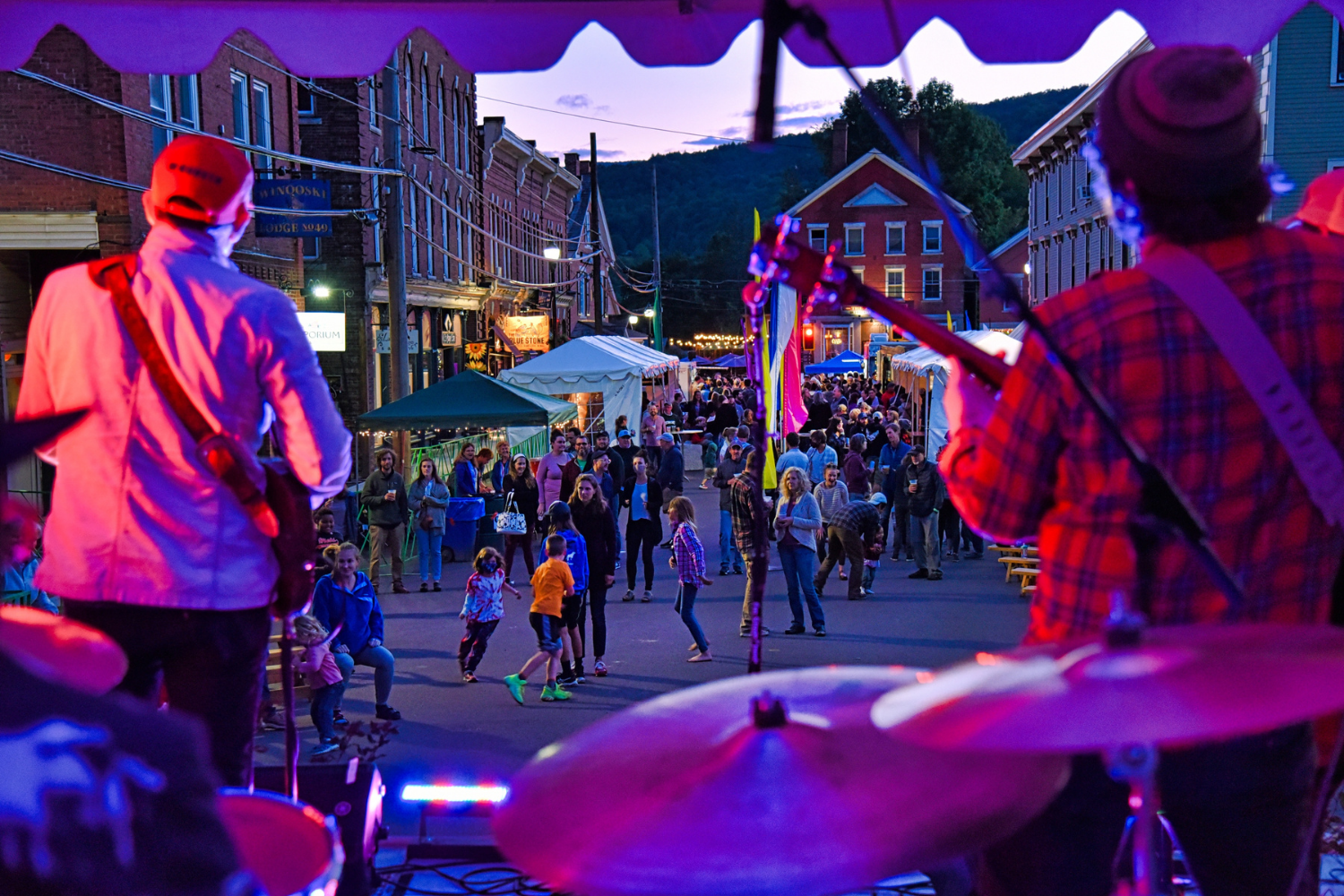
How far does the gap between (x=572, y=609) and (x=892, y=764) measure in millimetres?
9603

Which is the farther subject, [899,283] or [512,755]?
[899,283]

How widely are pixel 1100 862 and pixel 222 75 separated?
76.1 ft

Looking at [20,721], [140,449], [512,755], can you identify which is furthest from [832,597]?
[20,721]

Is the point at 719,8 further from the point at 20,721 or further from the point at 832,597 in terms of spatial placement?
the point at 832,597

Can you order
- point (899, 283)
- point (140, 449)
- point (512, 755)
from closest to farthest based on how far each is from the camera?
point (140, 449)
point (512, 755)
point (899, 283)

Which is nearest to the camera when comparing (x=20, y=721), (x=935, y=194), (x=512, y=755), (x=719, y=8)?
(x=20, y=721)

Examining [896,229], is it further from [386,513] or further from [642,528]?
[386,513]

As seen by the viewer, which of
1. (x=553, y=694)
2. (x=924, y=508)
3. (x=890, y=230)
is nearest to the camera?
(x=553, y=694)

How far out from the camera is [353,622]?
9977 millimetres

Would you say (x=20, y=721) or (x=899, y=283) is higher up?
(x=899, y=283)

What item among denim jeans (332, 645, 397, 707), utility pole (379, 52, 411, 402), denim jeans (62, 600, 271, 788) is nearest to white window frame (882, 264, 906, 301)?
utility pole (379, 52, 411, 402)

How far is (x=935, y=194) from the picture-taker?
2201mm

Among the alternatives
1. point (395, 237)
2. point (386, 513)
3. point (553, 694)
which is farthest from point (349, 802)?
point (395, 237)

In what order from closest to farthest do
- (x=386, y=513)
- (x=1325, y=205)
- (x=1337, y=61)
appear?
(x=1325, y=205), (x=386, y=513), (x=1337, y=61)
